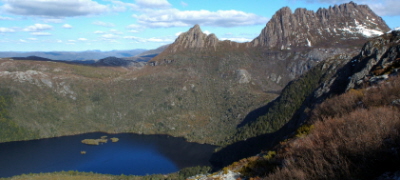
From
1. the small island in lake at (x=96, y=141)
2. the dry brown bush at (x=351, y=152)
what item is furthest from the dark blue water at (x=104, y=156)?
the dry brown bush at (x=351, y=152)

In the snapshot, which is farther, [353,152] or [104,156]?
[104,156]

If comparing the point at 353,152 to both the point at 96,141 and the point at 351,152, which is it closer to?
the point at 351,152

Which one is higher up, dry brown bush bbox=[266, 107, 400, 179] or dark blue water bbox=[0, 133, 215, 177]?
dry brown bush bbox=[266, 107, 400, 179]

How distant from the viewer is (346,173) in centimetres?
1315

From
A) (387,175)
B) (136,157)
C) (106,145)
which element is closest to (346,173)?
(387,175)

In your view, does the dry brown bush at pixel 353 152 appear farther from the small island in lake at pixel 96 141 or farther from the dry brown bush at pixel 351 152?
the small island in lake at pixel 96 141

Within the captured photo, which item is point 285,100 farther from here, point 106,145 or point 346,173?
point 346,173

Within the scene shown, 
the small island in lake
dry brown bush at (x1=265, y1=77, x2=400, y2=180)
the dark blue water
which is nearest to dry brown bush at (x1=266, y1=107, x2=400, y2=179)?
dry brown bush at (x1=265, y1=77, x2=400, y2=180)

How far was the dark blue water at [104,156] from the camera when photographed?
138m

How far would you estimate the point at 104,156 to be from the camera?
15950 centimetres

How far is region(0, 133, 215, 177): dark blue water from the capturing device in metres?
138

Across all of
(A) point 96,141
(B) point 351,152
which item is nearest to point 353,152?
(B) point 351,152

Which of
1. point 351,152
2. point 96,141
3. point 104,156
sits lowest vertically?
point 104,156

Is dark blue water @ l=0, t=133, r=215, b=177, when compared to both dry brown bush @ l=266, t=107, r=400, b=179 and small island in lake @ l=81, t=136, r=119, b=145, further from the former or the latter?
dry brown bush @ l=266, t=107, r=400, b=179
